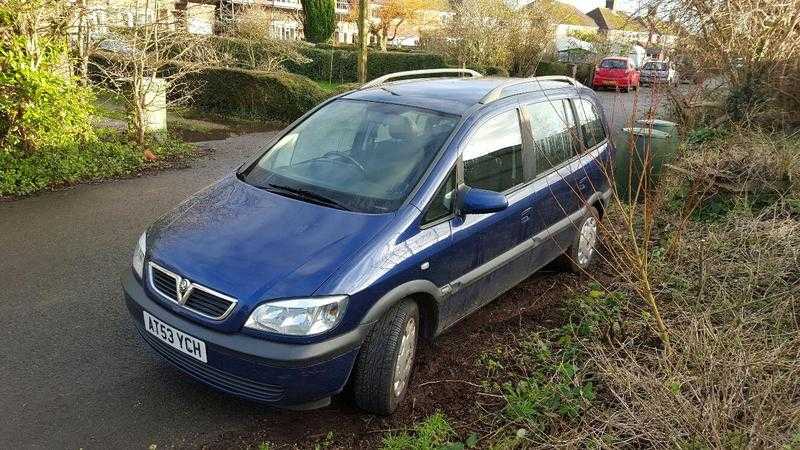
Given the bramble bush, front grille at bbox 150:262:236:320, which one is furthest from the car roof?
the bramble bush

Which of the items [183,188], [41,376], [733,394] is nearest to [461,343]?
[733,394]

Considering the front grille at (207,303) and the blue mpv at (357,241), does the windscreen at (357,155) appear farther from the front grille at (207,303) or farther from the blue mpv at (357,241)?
the front grille at (207,303)

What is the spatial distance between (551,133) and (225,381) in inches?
130

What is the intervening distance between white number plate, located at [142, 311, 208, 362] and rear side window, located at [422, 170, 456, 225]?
1.45 m

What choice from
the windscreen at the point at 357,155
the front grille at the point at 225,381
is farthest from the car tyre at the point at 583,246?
the front grille at the point at 225,381

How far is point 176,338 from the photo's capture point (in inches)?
124

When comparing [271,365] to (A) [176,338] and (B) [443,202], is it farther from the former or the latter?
(B) [443,202]

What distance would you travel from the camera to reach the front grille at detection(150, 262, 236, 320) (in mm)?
3008

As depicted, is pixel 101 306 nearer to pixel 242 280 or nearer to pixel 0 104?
pixel 242 280

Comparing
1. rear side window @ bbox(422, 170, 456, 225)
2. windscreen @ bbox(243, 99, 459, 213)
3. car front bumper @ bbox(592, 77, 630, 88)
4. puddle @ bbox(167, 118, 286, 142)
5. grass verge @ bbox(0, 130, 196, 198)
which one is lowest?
grass verge @ bbox(0, 130, 196, 198)

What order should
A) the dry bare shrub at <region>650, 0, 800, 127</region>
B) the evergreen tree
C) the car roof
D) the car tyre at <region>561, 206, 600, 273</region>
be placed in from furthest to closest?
the evergreen tree
the dry bare shrub at <region>650, 0, 800, 127</region>
the car tyre at <region>561, 206, 600, 273</region>
the car roof

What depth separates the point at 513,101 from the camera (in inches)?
179

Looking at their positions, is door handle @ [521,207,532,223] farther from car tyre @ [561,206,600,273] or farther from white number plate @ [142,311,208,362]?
white number plate @ [142,311,208,362]

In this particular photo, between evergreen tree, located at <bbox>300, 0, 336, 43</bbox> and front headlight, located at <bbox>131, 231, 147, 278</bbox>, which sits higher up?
evergreen tree, located at <bbox>300, 0, 336, 43</bbox>
